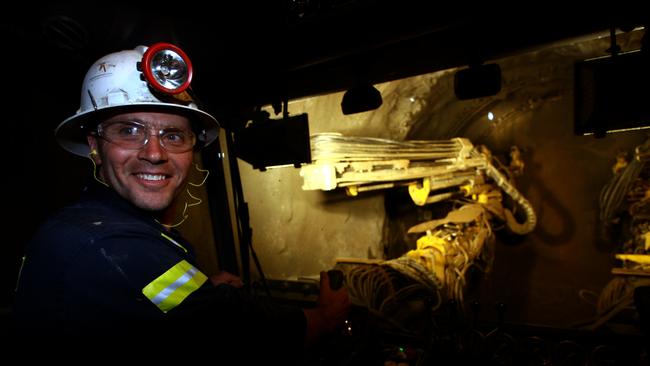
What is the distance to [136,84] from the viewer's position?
162 cm

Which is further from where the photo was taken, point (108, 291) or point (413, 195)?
point (413, 195)

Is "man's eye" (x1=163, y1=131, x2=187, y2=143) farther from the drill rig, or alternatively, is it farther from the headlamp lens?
the drill rig

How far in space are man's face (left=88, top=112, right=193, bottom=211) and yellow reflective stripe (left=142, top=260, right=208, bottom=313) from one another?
52 centimetres

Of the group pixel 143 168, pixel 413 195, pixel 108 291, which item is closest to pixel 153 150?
pixel 143 168

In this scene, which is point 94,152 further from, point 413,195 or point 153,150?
point 413,195

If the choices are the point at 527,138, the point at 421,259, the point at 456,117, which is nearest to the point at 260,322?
the point at 421,259

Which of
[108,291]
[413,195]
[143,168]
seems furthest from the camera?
[413,195]

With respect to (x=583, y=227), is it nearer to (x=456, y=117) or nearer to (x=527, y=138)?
(x=527, y=138)

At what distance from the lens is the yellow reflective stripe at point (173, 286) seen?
1.08 metres

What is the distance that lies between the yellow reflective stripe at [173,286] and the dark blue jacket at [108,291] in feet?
0.04

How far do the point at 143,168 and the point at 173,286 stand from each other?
70 cm

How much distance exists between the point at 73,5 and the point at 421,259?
4.04 meters

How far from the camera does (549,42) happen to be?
2.17 meters

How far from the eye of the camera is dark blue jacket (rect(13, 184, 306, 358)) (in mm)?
1034
